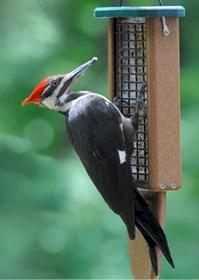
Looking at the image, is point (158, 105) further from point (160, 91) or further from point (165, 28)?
point (165, 28)

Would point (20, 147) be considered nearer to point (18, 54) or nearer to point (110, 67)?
point (18, 54)

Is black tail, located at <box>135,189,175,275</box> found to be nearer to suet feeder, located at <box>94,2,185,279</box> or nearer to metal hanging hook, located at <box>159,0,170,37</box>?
suet feeder, located at <box>94,2,185,279</box>

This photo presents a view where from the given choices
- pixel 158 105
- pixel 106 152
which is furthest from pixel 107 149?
pixel 158 105

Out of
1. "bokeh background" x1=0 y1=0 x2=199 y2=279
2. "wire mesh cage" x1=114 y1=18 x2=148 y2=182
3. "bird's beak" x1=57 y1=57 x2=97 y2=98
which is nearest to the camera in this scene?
"bird's beak" x1=57 y1=57 x2=97 y2=98

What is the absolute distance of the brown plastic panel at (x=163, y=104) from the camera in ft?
18.7

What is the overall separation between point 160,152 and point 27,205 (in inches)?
76.9

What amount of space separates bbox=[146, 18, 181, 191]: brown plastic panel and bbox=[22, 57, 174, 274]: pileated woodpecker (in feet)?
0.36

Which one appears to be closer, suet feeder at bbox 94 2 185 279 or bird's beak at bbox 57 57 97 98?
suet feeder at bbox 94 2 185 279

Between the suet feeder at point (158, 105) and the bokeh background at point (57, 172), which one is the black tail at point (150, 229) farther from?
the bokeh background at point (57, 172)

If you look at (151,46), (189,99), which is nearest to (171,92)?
(151,46)

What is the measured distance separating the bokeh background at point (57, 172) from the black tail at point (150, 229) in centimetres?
155

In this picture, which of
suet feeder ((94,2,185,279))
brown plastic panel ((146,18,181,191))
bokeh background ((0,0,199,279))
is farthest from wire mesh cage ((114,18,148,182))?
bokeh background ((0,0,199,279))

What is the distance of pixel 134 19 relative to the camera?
5.94m

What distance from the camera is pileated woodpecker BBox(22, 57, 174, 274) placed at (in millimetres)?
5672
